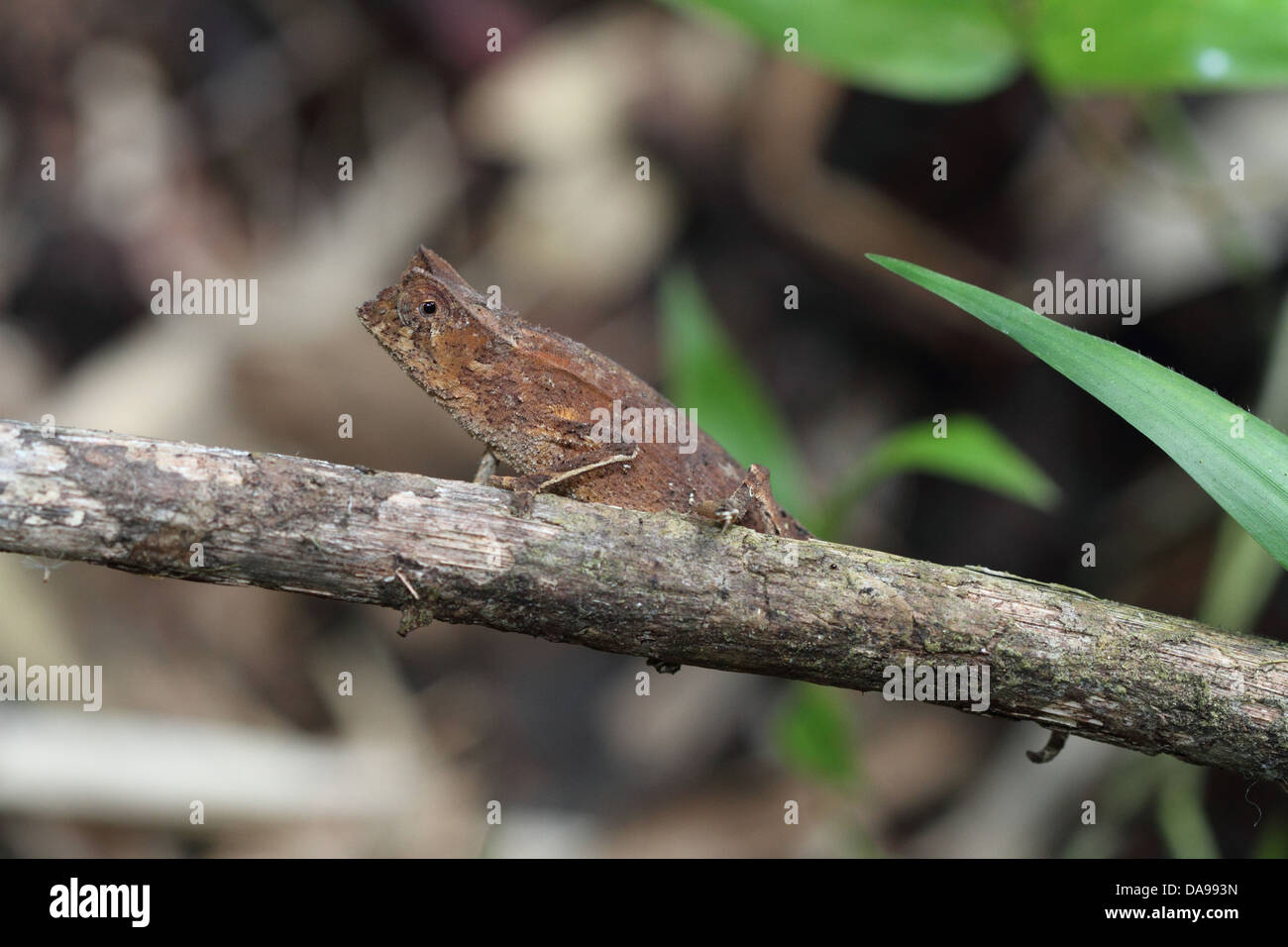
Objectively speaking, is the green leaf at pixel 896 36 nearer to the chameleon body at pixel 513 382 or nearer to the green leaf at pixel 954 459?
the green leaf at pixel 954 459

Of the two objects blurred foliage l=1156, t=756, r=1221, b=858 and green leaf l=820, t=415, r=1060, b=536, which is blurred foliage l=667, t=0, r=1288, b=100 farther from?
blurred foliage l=1156, t=756, r=1221, b=858

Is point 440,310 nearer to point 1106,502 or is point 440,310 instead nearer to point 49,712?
point 49,712

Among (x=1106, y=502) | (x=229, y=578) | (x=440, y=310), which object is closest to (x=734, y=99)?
(x=1106, y=502)

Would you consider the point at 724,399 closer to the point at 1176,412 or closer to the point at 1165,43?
the point at 1165,43

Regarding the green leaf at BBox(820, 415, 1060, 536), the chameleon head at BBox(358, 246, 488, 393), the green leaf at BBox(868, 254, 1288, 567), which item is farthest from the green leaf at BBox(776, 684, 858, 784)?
the green leaf at BBox(868, 254, 1288, 567)

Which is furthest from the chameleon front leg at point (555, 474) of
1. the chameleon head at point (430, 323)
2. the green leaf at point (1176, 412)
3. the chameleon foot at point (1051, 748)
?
the chameleon foot at point (1051, 748)

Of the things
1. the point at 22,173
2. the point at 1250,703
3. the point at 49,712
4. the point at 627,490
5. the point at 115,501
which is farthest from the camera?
the point at 22,173
